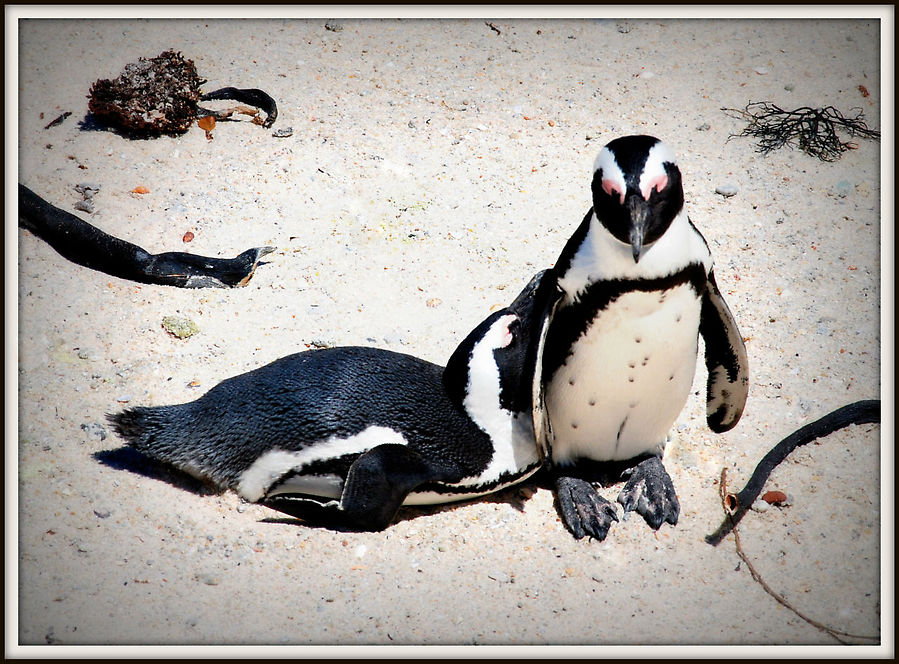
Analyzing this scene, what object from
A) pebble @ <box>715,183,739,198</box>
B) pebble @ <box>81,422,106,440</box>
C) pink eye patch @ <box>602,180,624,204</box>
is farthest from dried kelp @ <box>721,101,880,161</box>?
pebble @ <box>81,422,106,440</box>

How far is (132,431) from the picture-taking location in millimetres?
2459

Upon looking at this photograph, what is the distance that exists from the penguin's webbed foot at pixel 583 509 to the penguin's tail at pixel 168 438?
93cm

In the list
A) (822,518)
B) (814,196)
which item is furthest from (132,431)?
(814,196)

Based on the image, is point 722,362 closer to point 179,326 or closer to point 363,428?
point 363,428

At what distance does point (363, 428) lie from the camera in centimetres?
236

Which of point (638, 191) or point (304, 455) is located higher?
point (638, 191)

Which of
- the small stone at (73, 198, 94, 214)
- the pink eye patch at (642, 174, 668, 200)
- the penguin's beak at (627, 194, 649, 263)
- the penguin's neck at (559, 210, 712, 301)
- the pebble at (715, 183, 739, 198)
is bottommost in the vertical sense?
the penguin's neck at (559, 210, 712, 301)

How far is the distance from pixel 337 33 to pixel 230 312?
1.95m

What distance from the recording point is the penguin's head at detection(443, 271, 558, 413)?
8.07 ft

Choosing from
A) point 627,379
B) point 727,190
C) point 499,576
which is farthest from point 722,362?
point 727,190

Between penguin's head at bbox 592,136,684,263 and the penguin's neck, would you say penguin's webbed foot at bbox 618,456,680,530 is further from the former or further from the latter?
penguin's head at bbox 592,136,684,263

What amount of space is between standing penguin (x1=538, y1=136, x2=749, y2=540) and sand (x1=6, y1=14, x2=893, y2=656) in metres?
0.12

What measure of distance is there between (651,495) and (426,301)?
A: 1.13 metres

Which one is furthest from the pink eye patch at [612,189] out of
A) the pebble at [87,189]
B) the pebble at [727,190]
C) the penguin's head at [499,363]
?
the pebble at [87,189]
